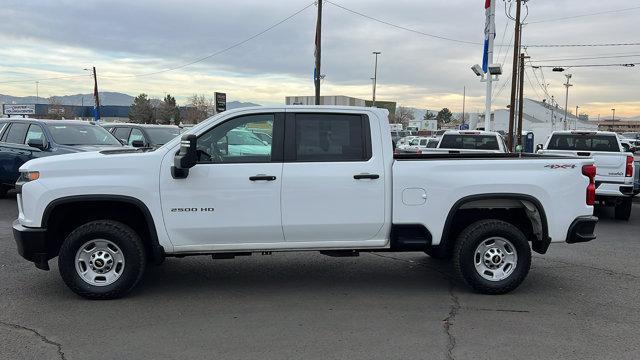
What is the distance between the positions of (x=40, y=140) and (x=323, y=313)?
8.46m

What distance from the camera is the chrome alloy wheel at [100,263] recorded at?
545 centimetres

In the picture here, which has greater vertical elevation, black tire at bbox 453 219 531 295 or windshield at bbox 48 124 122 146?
windshield at bbox 48 124 122 146

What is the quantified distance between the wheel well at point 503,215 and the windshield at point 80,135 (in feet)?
26.8

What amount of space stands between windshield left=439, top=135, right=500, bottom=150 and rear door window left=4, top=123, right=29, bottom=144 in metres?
9.93

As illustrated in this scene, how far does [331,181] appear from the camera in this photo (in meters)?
5.43

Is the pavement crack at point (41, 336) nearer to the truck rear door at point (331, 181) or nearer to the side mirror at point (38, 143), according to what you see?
the truck rear door at point (331, 181)

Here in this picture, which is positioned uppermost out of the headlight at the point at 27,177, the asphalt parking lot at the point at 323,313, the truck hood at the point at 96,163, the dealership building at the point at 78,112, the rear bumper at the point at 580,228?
the dealership building at the point at 78,112

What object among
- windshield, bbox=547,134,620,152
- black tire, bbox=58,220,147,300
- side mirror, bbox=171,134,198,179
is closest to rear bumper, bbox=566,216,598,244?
side mirror, bbox=171,134,198,179

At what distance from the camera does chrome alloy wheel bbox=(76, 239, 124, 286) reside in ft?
17.9

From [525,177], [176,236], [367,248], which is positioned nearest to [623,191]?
[525,177]

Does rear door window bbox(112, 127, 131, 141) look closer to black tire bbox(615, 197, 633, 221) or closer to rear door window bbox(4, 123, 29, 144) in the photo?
rear door window bbox(4, 123, 29, 144)

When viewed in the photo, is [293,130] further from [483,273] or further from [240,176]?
[483,273]

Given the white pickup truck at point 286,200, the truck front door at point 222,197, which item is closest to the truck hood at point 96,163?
the white pickup truck at point 286,200

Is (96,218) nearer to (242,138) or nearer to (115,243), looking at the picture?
(115,243)
